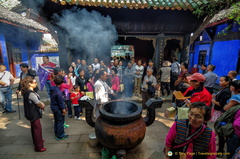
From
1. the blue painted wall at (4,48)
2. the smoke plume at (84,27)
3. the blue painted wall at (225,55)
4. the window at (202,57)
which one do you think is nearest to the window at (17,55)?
the blue painted wall at (4,48)

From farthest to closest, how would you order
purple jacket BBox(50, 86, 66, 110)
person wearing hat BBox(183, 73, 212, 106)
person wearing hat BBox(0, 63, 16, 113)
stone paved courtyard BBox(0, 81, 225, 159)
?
person wearing hat BBox(0, 63, 16, 113) → purple jacket BBox(50, 86, 66, 110) → stone paved courtyard BBox(0, 81, 225, 159) → person wearing hat BBox(183, 73, 212, 106)

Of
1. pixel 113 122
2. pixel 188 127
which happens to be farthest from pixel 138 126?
pixel 188 127

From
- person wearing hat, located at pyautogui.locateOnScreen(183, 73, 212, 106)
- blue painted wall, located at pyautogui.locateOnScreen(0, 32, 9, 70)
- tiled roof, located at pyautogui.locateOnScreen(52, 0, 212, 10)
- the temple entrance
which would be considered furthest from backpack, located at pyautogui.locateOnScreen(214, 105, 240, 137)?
blue painted wall, located at pyautogui.locateOnScreen(0, 32, 9, 70)

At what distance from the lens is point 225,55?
9.52m

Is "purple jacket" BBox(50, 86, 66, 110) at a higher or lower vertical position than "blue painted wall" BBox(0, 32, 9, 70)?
lower

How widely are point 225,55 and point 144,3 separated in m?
8.26

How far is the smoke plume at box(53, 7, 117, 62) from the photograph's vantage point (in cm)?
586

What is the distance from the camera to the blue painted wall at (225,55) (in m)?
8.64

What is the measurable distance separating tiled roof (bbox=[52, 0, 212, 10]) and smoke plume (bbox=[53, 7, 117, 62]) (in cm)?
86

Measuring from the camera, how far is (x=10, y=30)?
10992 mm

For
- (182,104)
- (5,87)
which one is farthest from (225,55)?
(5,87)

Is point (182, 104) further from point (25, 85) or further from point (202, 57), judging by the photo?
point (202, 57)

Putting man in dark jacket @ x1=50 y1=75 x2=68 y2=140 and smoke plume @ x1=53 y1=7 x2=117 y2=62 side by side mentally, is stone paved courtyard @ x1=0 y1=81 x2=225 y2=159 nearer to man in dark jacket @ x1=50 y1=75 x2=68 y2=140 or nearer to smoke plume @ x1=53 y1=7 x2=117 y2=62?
man in dark jacket @ x1=50 y1=75 x2=68 y2=140

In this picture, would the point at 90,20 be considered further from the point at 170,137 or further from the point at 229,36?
the point at 229,36
